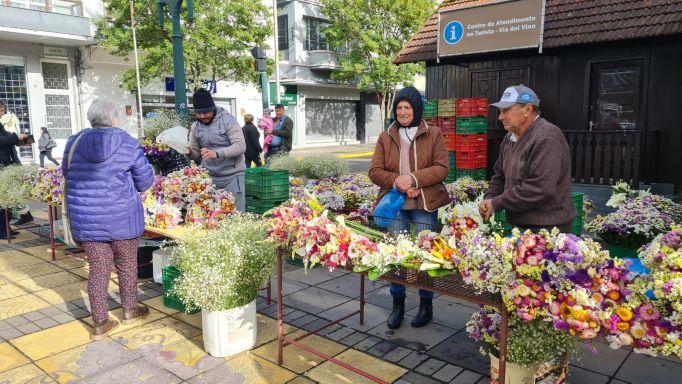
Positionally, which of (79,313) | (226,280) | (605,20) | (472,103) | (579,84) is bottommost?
(79,313)

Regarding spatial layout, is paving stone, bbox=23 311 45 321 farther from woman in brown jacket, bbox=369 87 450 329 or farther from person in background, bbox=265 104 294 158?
person in background, bbox=265 104 294 158

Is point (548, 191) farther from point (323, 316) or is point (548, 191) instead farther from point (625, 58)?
point (625, 58)

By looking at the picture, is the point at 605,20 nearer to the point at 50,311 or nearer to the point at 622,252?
the point at 622,252

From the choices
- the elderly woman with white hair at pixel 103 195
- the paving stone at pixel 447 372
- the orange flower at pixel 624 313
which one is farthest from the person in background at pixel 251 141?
the orange flower at pixel 624 313

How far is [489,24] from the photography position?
10.5m

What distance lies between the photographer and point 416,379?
355 centimetres

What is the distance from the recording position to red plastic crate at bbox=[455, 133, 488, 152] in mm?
10648

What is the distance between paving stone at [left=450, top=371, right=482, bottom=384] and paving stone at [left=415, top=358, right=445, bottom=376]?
0.58 ft

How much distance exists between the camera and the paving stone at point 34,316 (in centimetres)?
477

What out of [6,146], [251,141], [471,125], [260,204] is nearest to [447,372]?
[260,204]

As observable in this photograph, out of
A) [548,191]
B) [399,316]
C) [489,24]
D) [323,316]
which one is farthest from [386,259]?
[489,24]

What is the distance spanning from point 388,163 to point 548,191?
4.78 ft

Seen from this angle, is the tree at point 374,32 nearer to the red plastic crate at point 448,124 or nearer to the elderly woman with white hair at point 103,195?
the red plastic crate at point 448,124

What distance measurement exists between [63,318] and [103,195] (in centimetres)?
149
